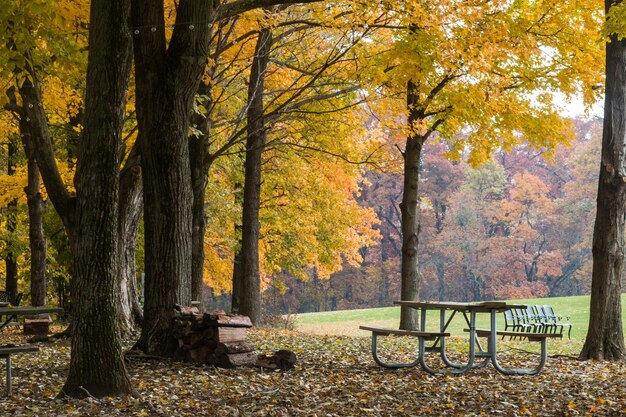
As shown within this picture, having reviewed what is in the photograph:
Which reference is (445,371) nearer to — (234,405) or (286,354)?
(286,354)

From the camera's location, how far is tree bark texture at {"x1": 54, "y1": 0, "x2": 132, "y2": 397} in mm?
7340

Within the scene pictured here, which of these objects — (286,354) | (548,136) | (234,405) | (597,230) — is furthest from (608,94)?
(234,405)

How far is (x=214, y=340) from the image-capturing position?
986 centimetres

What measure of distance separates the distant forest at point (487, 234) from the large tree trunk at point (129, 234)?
3517 centimetres

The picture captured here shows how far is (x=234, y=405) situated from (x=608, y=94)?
808cm

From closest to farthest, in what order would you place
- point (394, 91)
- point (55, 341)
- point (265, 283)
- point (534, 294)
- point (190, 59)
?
point (190, 59)
point (55, 341)
point (394, 91)
point (265, 283)
point (534, 294)

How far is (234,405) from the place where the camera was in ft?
24.3

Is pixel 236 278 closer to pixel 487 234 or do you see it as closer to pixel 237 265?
pixel 237 265

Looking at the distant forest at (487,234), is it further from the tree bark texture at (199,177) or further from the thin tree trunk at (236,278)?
the tree bark texture at (199,177)

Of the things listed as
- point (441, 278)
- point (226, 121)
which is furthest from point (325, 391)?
point (441, 278)

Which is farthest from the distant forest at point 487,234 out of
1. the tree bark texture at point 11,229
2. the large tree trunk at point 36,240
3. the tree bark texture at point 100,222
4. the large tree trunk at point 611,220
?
the tree bark texture at point 100,222

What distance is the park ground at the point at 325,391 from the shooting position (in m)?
7.18

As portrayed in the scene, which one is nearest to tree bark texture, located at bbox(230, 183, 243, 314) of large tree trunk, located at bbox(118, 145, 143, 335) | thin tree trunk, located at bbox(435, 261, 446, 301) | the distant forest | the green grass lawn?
the green grass lawn

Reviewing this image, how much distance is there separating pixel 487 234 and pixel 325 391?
45.8 meters
